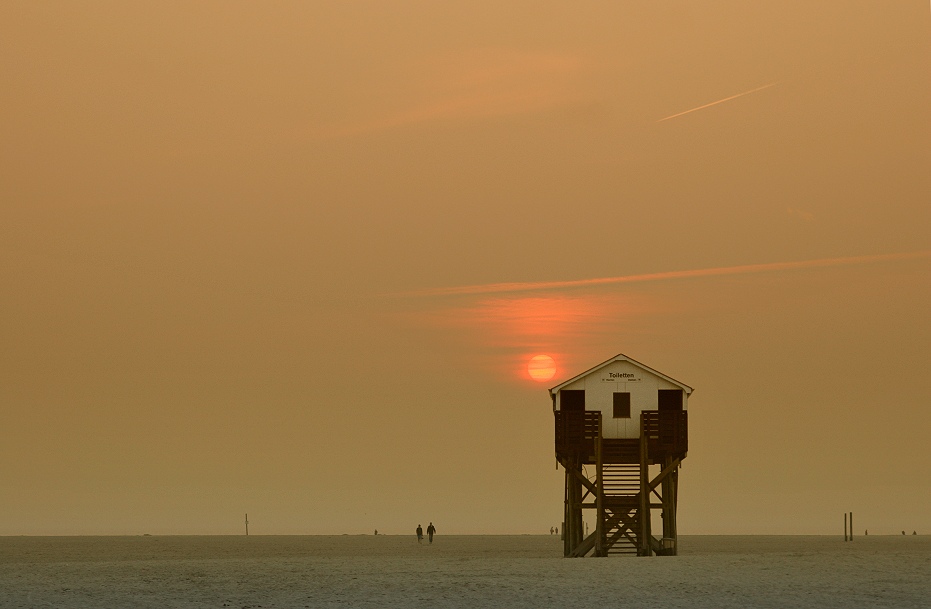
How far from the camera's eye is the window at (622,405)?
59.0 meters

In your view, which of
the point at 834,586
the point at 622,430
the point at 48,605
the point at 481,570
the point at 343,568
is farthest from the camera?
the point at 622,430

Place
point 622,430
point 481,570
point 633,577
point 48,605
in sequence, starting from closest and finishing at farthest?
1. point 48,605
2. point 633,577
3. point 481,570
4. point 622,430

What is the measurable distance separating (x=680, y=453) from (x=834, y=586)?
20005mm

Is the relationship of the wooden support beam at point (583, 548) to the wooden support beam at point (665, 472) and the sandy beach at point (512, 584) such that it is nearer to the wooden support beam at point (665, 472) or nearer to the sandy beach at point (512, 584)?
the wooden support beam at point (665, 472)

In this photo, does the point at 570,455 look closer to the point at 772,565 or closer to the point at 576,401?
the point at 576,401

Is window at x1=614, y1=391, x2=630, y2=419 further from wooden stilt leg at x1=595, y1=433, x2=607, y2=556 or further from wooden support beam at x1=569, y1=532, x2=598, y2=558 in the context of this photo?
wooden support beam at x1=569, y1=532, x2=598, y2=558

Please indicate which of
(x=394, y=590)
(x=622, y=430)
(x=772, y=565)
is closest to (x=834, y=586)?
(x=772, y=565)

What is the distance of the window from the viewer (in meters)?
59.0

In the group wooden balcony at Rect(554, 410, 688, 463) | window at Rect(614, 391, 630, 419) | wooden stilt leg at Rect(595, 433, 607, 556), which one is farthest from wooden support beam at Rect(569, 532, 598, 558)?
window at Rect(614, 391, 630, 419)

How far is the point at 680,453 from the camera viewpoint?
59.9 meters

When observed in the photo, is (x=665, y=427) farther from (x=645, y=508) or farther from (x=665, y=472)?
(x=645, y=508)

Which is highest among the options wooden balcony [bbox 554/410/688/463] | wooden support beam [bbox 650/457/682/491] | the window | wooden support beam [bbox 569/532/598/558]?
the window

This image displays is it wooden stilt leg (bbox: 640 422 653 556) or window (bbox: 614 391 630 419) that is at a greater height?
window (bbox: 614 391 630 419)

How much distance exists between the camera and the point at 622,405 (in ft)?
194
